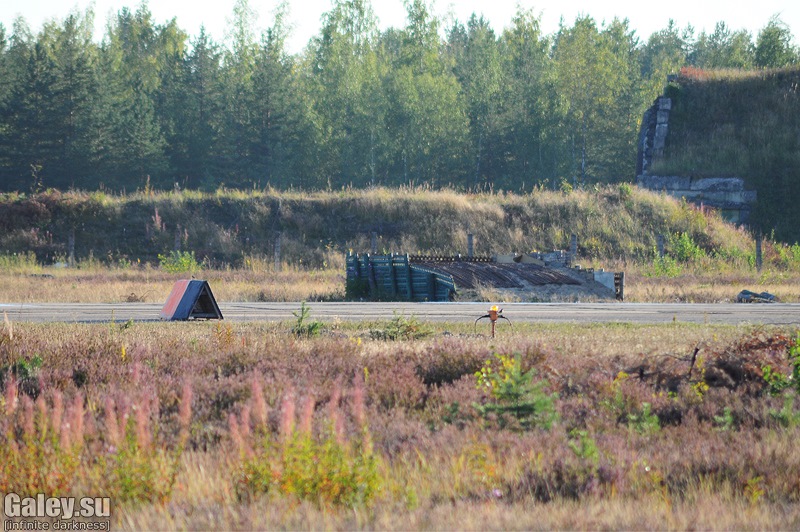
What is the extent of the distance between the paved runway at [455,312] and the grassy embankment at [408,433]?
5070mm

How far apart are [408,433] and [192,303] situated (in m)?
10.4

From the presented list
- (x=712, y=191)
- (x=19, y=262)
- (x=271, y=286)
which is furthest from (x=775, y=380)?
(x=712, y=191)

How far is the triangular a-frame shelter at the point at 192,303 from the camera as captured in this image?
18.5 metres

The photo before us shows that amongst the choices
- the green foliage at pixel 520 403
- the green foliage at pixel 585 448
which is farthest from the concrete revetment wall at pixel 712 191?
the green foliage at pixel 585 448

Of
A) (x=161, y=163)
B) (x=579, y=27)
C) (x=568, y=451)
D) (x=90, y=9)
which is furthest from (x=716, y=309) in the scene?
(x=90, y=9)

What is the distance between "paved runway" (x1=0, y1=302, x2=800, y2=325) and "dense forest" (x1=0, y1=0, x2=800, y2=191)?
130 feet

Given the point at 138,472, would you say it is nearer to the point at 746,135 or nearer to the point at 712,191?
the point at 712,191

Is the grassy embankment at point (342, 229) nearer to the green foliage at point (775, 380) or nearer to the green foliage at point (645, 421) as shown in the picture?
the green foliage at point (775, 380)

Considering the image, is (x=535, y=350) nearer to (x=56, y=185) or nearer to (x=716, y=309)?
(x=716, y=309)

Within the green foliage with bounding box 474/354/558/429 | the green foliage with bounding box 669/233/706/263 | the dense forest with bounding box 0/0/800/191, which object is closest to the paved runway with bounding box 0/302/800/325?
the green foliage with bounding box 474/354/558/429

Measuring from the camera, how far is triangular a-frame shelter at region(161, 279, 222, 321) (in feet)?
60.5

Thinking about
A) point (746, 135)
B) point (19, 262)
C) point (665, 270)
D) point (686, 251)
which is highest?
point (746, 135)

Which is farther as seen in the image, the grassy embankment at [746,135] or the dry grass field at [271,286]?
the grassy embankment at [746,135]

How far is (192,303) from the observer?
1842 cm
